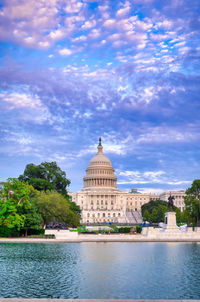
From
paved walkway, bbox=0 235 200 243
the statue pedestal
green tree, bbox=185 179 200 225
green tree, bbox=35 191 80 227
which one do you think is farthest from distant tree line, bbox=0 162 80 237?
green tree, bbox=185 179 200 225

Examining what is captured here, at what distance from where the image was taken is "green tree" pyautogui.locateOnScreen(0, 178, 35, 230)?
5225 cm

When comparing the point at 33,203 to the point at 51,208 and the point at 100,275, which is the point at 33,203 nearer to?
the point at 51,208

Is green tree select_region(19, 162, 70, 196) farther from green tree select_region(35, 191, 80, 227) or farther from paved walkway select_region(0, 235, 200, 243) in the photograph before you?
paved walkway select_region(0, 235, 200, 243)

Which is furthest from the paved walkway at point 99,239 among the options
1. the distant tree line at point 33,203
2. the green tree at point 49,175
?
the green tree at point 49,175

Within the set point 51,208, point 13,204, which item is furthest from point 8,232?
point 51,208

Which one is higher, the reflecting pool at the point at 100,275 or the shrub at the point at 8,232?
the shrub at the point at 8,232

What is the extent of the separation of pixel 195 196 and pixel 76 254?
4952cm

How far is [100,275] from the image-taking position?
942 inches

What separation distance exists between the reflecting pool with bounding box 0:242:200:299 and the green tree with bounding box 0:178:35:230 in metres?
18.0

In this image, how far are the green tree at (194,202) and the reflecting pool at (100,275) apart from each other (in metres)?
40.6

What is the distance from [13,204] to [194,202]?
35.6 metres

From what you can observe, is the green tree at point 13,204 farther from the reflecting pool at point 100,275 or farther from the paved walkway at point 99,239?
the reflecting pool at point 100,275

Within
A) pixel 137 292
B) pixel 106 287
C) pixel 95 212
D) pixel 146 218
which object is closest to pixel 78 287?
pixel 106 287

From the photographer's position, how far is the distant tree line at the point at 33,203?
5325 centimetres
